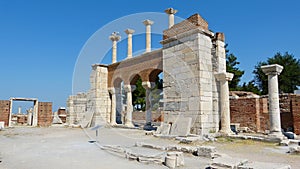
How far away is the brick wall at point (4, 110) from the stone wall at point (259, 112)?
17.8m

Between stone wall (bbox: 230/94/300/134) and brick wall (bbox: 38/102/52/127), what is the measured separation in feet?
52.6

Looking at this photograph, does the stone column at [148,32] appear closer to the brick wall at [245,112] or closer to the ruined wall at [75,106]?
the brick wall at [245,112]

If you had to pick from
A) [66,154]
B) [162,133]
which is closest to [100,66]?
[162,133]

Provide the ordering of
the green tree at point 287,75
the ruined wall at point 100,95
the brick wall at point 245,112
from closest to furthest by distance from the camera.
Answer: the brick wall at point 245,112
the ruined wall at point 100,95
the green tree at point 287,75

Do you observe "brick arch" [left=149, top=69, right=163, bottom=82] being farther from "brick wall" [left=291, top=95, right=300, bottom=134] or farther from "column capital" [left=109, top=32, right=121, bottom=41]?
"brick wall" [left=291, top=95, right=300, bottom=134]

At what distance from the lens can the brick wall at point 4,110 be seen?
19.5 metres

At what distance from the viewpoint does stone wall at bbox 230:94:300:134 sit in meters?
12.8

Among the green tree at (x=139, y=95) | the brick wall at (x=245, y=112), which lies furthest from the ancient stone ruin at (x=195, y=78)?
the green tree at (x=139, y=95)

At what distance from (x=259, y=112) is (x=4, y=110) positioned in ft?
63.4

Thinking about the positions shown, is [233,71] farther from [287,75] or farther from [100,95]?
[100,95]

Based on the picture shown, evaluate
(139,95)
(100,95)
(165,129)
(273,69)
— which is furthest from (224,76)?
(139,95)

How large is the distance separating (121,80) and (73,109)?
6899 millimetres

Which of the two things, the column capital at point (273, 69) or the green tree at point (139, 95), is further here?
the green tree at point (139, 95)

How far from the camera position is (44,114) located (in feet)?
70.5
